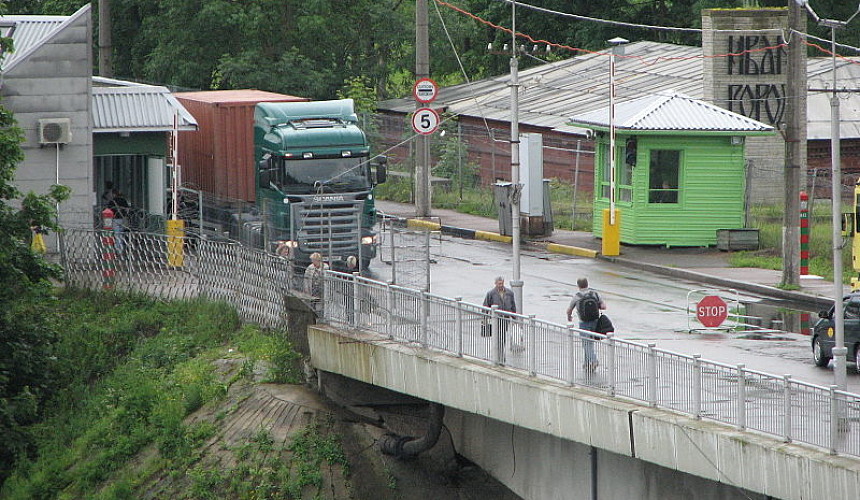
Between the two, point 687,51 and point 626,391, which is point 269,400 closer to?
point 626,391

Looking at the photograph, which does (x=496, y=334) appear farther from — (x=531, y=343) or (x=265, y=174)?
(x=265, y=174)

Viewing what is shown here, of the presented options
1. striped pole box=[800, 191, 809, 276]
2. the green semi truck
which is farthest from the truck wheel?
striped pole box=[800, 191, 809, 276]

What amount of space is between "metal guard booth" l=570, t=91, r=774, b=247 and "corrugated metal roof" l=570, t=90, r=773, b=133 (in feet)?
0.08

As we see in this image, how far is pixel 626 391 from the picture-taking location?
55.1 feet

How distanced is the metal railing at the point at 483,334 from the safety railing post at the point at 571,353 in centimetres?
1

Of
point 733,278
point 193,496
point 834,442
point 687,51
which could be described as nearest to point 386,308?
point 193,496

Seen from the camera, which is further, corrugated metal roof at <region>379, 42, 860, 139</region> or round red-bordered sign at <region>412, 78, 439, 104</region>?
corrugated metal roof at <region>379, 42, 860, 139</region>

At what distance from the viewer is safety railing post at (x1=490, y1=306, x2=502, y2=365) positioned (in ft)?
61.7

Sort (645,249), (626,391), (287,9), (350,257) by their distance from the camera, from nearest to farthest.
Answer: (626,391) → (350,257) → (645,249) → (287,9)

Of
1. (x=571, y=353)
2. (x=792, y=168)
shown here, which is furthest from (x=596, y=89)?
(x=571, y=353)

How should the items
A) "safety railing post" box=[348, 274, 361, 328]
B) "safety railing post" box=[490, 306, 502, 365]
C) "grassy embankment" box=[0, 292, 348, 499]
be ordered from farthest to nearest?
"safety railing post" box=[348, 274, 361, 328], "grassy embankment" box=[0, 292, 348, 499], "safety railing post" box=[490, 306, 502, 365]

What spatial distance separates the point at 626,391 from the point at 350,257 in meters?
9.81

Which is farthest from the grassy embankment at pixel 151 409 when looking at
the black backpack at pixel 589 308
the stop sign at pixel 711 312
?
the stop sign at pixel 711 312

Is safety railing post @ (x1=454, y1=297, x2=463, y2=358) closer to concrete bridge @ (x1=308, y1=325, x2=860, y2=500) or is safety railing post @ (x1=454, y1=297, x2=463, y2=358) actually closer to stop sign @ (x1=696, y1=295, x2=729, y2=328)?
concrete bridge @ (x1=308, y1=325, x2=860, y2=500)
